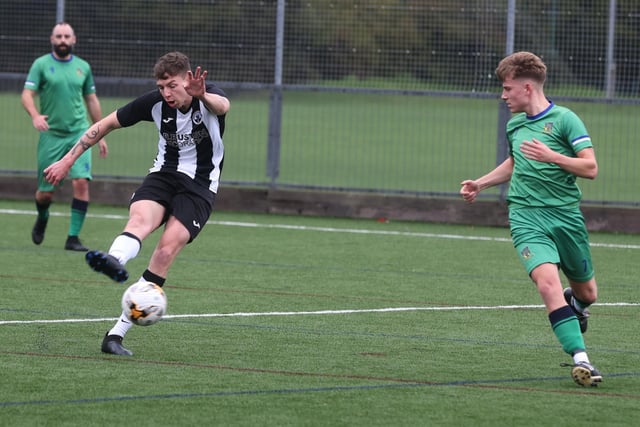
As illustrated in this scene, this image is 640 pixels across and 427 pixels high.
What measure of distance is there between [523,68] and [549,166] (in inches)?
22.1

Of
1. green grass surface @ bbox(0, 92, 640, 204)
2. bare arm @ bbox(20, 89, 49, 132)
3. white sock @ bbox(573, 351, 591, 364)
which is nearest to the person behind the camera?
white sock @ bbox(573, 351, 591, 364)

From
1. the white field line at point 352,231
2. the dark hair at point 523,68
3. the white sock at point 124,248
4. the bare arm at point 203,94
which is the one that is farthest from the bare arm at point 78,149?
the white field line at point 352,231

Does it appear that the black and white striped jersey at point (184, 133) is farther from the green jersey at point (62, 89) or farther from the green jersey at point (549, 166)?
the green jersey at point (62, 89)

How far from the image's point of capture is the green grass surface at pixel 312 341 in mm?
6191

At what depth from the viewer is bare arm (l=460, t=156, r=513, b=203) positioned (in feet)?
24.8

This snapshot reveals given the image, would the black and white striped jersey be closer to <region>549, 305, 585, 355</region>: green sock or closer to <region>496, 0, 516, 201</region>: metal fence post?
<region>549, 305, 585, 355</region>: green sock

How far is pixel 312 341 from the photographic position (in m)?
8.12

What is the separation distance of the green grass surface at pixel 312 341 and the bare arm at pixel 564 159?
1.14 meters

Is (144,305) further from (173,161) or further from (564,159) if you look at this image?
(564,159)

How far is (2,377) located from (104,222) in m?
8.55

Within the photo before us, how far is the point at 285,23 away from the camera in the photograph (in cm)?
1592

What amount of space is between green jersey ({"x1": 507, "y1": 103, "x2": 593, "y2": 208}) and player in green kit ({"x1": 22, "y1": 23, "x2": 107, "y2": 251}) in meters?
6.38

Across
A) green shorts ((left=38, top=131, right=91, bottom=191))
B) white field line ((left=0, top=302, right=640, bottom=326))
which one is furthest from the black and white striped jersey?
green shorts ((left=38, top=131, right=91, bottom=191))

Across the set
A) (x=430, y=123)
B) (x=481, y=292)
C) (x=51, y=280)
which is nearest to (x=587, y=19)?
(x=430, y=123)
